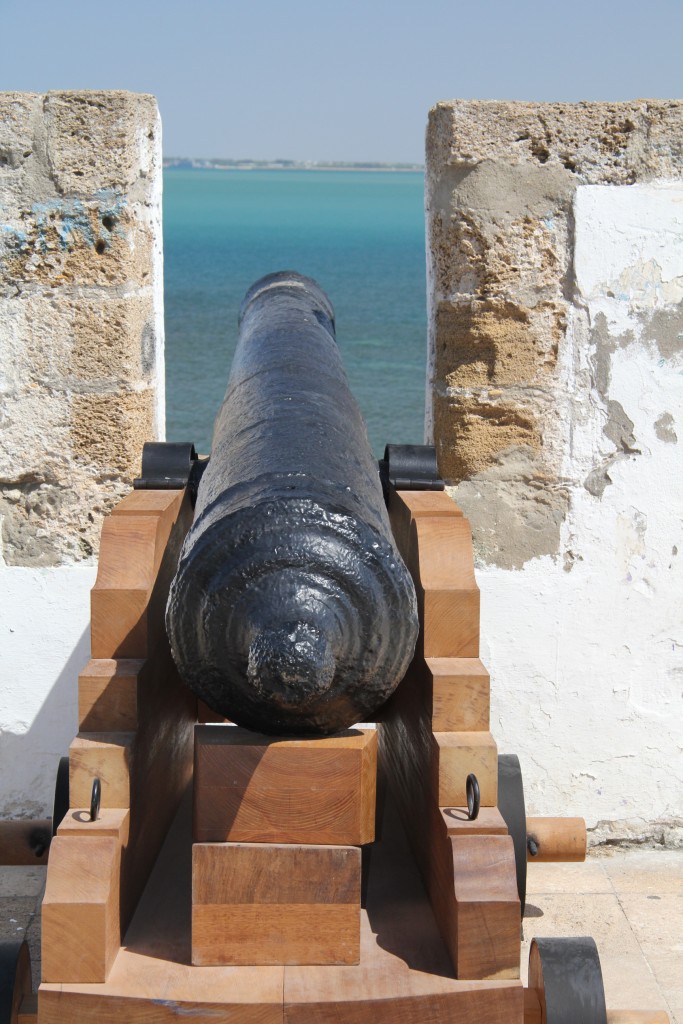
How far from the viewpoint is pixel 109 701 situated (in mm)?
2203

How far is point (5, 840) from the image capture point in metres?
2.68

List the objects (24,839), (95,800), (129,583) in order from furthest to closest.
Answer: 1. (24,839)
2. (129,583)
3. (95,800)

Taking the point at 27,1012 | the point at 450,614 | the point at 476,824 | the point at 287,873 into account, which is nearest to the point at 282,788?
the point at 287,873

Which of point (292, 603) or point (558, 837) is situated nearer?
point (292, 603)

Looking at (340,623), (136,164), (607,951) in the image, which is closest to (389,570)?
(340,623)

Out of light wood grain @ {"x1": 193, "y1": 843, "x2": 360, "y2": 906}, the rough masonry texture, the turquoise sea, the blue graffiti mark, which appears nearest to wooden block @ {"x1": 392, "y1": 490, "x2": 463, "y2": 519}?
light wood grain @ {"x1": 193, "y1": 843, "x2": 360, "y2": 906}

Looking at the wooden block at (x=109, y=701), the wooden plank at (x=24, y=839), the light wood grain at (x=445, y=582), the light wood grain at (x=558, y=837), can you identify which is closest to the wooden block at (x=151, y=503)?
the wooden block at (x=109, y=701)

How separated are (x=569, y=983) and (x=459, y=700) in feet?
1.64

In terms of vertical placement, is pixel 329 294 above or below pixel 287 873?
above

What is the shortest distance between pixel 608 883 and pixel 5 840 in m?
1.66

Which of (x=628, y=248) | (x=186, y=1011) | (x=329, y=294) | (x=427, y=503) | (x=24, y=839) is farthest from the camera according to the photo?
(x=329, y=294)

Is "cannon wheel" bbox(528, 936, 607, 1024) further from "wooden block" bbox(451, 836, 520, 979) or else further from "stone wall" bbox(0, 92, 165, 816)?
"stone wall" bbox(0, 92, 165, 816)

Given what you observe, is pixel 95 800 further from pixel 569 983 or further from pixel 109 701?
pixel 569 983

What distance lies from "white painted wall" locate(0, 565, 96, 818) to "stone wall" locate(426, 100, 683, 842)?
43.8 inches
